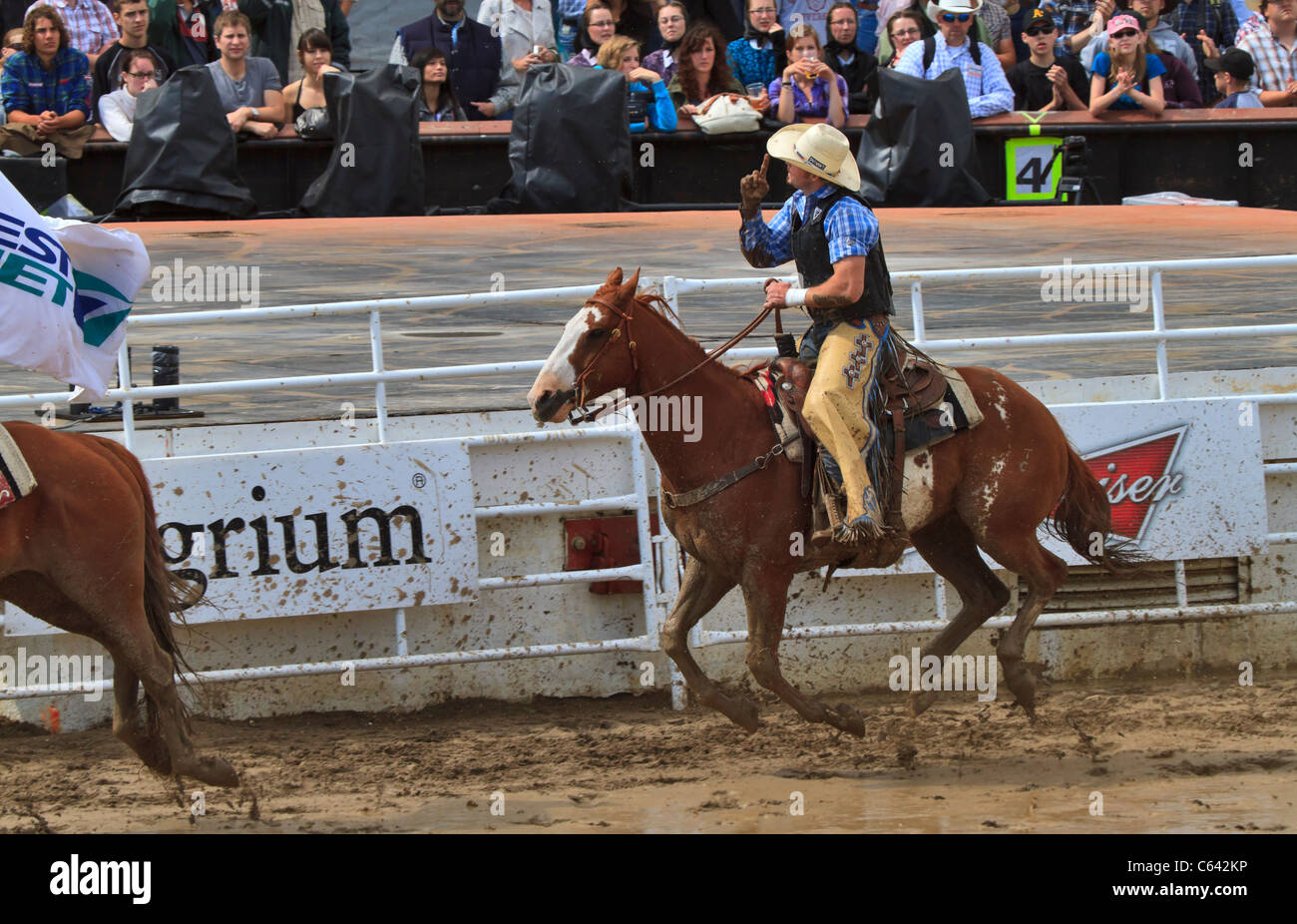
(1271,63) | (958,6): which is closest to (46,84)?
(958,6)

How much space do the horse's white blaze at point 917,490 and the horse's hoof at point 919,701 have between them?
880mm

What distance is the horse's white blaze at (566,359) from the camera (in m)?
6.18

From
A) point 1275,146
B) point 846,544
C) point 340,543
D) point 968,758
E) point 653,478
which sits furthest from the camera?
point 1275,146

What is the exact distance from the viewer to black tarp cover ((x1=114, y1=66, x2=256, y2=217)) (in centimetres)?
1369

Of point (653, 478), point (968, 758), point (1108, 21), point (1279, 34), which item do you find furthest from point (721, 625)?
point (1279, 34)

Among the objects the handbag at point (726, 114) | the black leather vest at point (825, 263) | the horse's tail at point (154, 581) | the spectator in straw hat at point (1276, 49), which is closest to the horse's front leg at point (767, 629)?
the black leather vest at point (825, 263)

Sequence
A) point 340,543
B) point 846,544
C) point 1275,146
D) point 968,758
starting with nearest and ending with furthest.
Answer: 1. point 846,544
2. point 968,758
3. point 340,543
4. point 1275,146

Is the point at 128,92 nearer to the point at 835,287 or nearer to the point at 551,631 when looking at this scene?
the point at 551,631

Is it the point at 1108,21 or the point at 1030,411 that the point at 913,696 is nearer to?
the point at 1030,411

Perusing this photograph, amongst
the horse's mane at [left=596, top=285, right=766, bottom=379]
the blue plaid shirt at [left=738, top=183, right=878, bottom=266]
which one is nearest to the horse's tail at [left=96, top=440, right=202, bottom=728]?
the horse's mane at [left=596, top=285, right=766, bottom=379]

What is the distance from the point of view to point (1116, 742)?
7238mm

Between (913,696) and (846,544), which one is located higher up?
(846,544)

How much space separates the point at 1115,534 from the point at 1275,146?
887 centimetres

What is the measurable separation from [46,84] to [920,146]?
7.81 m
